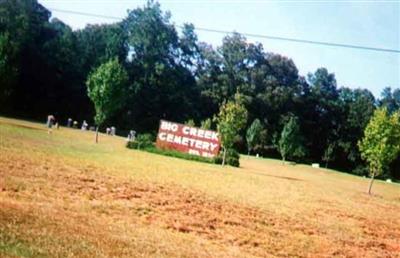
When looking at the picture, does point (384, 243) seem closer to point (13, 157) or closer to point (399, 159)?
point (13, 157)

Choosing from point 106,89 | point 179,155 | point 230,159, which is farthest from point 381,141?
point 106,89

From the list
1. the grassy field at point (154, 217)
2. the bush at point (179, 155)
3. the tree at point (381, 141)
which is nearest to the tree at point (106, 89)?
the bush at point (179, 155)

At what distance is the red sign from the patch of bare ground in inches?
955

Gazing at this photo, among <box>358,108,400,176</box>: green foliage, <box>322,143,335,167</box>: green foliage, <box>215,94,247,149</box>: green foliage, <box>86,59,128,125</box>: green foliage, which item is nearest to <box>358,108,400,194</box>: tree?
<box>358,108,400,176</box>: green foliage

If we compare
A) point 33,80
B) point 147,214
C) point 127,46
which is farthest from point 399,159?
point 147,214

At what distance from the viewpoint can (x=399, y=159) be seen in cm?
8688

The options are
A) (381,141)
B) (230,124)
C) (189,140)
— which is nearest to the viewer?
(381,141)

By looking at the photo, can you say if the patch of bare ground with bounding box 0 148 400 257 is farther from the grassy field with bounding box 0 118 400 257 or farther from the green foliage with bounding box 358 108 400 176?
the green foliage with bounding box 358 108 400 176

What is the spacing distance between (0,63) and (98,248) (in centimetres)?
3727

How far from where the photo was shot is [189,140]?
46812 millimetres

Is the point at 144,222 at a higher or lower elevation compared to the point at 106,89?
lower

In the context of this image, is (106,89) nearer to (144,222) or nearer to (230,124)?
(230,124)

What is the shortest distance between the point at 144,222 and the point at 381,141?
29546 millimetres

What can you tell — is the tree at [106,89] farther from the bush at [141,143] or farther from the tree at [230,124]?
the tree at [230,124]
